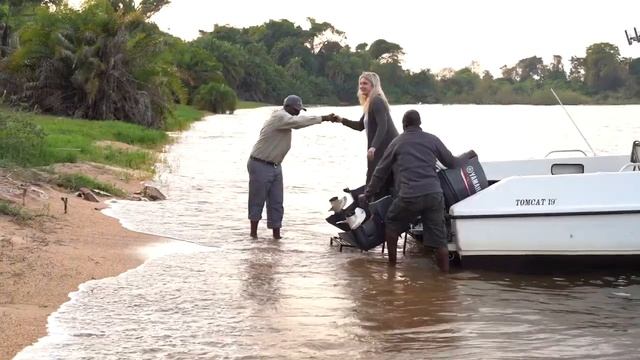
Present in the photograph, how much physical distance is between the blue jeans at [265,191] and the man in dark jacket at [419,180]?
1.88 meters

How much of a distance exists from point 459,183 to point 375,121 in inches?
48.1

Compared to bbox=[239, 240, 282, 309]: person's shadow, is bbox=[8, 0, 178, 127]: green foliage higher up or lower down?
higher up

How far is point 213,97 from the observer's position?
72.6 m

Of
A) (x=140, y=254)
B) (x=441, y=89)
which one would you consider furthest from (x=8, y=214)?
(x=441, y=89)

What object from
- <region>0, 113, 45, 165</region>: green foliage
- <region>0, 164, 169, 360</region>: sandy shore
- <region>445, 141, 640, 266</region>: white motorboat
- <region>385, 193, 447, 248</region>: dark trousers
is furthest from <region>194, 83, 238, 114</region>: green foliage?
<region>445, 141, 640, 266</region>: white motorboat

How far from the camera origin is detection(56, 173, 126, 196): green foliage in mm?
11734

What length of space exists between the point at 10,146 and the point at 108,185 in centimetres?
150

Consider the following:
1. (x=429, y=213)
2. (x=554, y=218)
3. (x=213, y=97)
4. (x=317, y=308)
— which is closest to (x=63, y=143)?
(x=429, y=213)

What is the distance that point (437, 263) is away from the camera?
787 centimetres

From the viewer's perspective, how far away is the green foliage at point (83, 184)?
11.7 m

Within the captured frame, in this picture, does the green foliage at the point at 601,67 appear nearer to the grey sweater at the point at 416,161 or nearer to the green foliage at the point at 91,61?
the green foliage at the point at 91,61

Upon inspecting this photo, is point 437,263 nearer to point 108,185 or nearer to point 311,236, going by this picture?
point 311,236

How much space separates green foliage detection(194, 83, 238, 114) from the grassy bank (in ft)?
145

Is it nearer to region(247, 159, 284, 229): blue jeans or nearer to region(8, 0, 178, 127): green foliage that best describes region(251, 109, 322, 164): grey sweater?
region(247, 159, 284, 229): blue jeans
